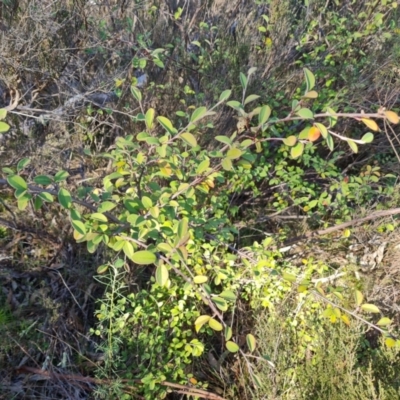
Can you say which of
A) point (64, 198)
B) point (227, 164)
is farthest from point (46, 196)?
point (227, 164)

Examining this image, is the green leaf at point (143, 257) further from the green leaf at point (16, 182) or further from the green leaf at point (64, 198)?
the green leaf at point (16, 182)

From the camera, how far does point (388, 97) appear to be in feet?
9.34

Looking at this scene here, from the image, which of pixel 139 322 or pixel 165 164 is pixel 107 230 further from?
pixel 139 322

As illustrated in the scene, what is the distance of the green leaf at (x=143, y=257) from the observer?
135 cm

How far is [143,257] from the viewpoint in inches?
53.5

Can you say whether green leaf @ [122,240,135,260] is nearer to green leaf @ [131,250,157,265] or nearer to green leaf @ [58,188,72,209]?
green leaf @ [131,250,157,265]

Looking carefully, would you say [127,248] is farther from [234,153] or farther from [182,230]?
[234,153]

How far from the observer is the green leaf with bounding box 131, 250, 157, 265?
4.42 feet

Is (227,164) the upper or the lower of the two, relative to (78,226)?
upper

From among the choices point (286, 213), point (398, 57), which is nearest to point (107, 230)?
point (286, 213)

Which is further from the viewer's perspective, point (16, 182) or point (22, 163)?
point (22, 163)

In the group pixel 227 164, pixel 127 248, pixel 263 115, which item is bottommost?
pixel 127 248

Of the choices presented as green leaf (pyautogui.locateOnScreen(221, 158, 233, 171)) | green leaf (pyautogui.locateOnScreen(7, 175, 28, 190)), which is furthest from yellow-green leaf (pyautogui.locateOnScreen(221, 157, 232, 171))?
green leaf (pyautogui.locateOnScreen(7, 175, 28, 190))

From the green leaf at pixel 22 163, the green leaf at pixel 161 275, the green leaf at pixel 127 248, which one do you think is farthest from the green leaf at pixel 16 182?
the green leaf at pixel 161 275
